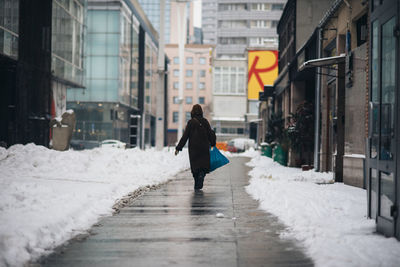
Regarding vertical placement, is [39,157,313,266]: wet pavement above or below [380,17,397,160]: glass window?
below

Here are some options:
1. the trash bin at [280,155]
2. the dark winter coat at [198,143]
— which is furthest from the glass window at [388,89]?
the trash bin at [280,155]

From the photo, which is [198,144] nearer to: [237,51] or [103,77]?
[103,77]

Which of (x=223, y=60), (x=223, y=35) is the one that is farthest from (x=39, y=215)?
(x=223, y=35)

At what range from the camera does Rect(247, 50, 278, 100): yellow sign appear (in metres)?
53.8

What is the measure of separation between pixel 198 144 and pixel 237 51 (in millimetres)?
86860

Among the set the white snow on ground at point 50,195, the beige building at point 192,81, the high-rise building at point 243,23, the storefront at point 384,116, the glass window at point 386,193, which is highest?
the high-rise building at point 243,23

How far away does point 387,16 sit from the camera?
580 centimetres

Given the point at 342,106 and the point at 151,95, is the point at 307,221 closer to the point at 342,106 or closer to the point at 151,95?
the point at 342,106

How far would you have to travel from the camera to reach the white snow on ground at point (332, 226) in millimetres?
4660

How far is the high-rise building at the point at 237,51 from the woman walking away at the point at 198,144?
122 feet

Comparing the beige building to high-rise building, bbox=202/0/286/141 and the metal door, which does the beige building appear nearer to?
high-rise building, bbox=202/0/286/141

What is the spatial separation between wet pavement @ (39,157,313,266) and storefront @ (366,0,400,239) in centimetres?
114

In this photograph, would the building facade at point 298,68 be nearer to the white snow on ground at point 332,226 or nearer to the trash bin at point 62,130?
the white snow on ground at point 332,226

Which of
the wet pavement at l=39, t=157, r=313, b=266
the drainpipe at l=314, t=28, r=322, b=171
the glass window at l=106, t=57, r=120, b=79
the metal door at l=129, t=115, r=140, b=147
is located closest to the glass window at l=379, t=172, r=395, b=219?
the wet pavement at l=39, t=157, r=313, b=266
